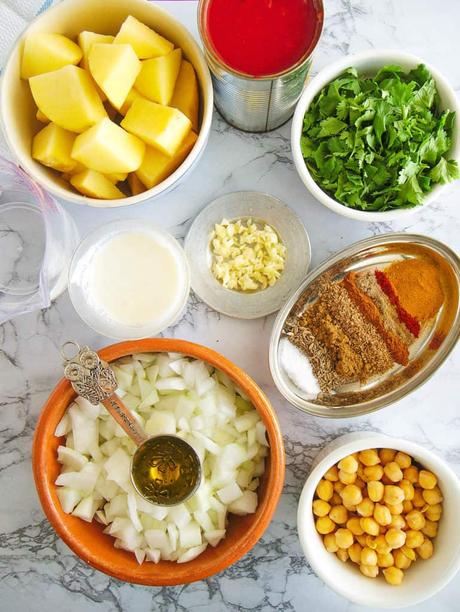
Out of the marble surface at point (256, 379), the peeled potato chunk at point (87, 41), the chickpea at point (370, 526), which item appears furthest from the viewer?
the marble surface at point (256, 379)

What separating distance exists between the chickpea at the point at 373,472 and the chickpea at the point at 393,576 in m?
0.21

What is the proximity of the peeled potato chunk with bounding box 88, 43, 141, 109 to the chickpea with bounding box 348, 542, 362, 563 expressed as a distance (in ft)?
3.67

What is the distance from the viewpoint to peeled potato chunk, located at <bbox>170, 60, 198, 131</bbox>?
1391 millimetres

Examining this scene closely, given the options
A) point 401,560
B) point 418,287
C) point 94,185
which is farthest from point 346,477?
point 94,185

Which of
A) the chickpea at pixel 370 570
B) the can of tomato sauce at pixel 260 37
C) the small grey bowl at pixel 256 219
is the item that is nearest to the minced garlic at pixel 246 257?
the small grey bowl at pixel 256 219

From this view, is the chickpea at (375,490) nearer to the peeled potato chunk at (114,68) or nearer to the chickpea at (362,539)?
the chickpea at (362,539)

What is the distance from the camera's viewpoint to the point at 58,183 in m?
1.40

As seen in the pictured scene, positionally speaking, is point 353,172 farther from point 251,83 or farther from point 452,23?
point 452,23

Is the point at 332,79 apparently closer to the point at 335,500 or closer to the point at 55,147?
the point at 55,147

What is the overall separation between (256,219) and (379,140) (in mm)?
351

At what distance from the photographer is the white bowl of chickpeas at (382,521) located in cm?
141

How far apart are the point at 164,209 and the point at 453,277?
71 cm

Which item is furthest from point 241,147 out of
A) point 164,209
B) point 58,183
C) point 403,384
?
point 403,384

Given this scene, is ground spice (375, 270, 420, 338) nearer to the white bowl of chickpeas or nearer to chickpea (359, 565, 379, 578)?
the white bowl of chickpeas
